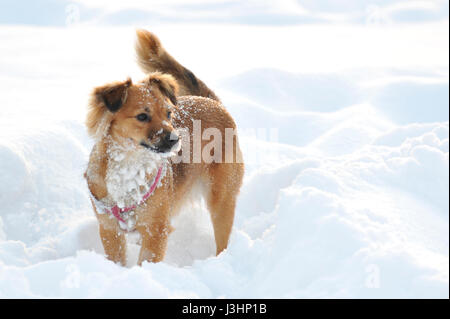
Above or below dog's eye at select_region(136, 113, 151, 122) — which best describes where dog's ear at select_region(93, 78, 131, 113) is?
above

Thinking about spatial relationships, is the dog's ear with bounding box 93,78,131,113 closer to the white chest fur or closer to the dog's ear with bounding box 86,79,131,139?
the dog's ear with bounding box 86,79,131,139

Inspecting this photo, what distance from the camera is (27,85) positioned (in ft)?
26.8

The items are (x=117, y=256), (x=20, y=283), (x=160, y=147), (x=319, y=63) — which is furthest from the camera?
(x=319, y=63)

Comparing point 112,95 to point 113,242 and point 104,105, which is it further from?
point 113,242

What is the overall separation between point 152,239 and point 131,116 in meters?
0.86

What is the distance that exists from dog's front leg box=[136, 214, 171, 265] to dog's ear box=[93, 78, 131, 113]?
2.68ft

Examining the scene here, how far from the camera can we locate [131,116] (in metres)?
2.98

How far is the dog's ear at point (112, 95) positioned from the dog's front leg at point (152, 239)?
82 centimetres

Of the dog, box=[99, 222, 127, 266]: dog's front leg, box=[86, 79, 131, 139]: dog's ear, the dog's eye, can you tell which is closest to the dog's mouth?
the dog

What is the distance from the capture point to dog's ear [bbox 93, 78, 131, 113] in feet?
9.64

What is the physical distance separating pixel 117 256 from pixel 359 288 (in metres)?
1.81

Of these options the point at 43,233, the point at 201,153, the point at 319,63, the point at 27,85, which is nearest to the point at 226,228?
the point at 201,153
